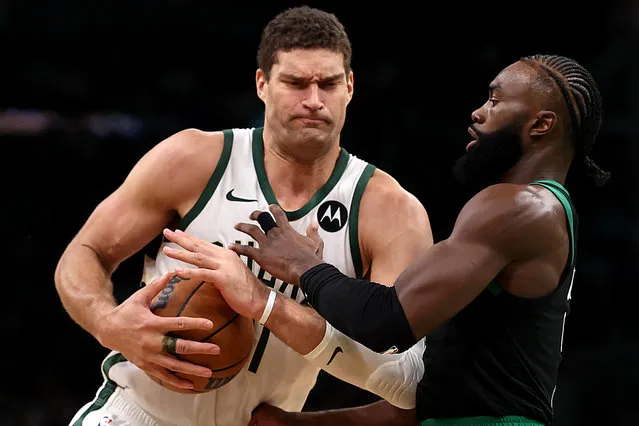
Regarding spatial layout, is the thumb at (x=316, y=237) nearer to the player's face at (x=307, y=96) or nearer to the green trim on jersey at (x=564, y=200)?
the player's face at (x=307, y=96)

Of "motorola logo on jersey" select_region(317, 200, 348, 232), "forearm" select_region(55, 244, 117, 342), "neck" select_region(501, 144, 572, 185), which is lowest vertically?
"forearm" select_region(55, 244, 117, 342)

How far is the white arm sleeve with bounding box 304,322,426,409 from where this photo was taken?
301 cm

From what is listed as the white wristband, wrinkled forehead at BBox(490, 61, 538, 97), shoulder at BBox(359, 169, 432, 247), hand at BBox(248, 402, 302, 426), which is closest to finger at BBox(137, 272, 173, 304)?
the white wristband

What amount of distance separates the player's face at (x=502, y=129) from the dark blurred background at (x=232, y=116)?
391cm

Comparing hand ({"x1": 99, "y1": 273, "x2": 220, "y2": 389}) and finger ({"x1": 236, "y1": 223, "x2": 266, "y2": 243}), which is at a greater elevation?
finger ({"x1": 236, "y1": 223, "x2": 266, "y2": 243})

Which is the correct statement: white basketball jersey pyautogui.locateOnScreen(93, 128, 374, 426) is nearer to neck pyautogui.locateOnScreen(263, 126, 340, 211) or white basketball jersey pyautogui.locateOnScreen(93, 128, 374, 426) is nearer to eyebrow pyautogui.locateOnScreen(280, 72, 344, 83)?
neck pyautogui.locateOnScreen(263, 126, 340, 211)

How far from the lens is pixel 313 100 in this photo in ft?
11.1

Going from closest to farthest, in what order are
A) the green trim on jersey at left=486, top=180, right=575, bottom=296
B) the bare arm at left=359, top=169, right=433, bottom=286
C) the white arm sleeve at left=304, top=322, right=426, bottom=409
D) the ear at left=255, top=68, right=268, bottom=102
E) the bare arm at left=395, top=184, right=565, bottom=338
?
1. the bare arm at left=395, top=184, right=565, bottom=338
2. the green trim on jersey at left=486, top=180, right=575, bottom=296
3. the white arm sleeve at left=304, top=322, right=426, bottom=409
4. the bare arm at left=359, top=169, right=433, bottom=286
5. the ear at left=255, top=68, right=268, bottom=102

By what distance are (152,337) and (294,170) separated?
0.97 m

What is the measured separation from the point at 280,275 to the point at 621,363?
4.74 m

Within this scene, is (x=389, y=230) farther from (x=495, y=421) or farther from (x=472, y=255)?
(x=495, y=421)

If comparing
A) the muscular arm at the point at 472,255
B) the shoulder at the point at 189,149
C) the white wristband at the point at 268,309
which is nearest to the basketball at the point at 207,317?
the white wristband at the point at 268,309

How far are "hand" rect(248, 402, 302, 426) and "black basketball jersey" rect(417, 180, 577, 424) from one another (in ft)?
2.23

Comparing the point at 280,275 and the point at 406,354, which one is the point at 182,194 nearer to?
the point at 280,275
